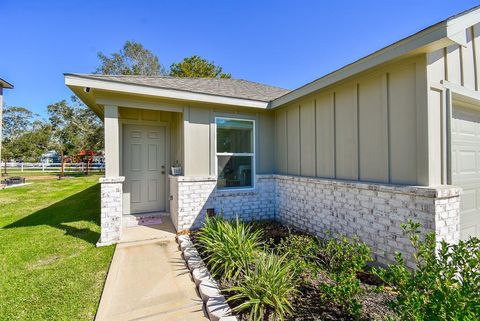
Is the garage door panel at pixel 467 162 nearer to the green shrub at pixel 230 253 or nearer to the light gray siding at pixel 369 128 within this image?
the light gray siding at pixel 369 128

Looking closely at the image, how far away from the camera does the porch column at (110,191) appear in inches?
169

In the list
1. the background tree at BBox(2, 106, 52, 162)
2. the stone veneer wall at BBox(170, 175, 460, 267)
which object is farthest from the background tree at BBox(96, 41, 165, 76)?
the stone veneer wall at BBox(170, 175, 460, 267)

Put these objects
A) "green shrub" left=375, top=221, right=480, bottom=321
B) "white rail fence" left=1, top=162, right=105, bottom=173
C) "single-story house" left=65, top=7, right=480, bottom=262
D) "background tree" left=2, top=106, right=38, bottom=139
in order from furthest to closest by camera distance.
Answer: "background tree" left=2, top=106, right=38, bottom=139
"white rail fence" left=1, top=162, right=105, bottom=173
"single-story house" left=65, top=7, right=480, bottom=262
"green shrub" left=375, top=221, right=480, bottom=321

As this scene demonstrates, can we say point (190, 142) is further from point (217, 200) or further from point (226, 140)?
point (217, 200)

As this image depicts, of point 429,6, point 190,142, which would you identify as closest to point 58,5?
point 190,142

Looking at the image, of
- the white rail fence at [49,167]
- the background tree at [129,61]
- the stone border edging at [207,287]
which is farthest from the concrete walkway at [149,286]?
the white rail fence at [49,167]

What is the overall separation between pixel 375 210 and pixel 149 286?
11.4 ft

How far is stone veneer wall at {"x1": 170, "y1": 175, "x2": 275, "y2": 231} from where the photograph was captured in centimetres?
491

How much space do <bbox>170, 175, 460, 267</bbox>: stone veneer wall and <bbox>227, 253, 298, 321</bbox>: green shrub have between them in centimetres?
121

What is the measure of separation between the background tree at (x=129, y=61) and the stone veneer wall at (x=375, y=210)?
22520 millimetres

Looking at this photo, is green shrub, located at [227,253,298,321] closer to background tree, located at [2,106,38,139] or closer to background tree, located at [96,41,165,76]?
background tree, located at [96,41,165,76]

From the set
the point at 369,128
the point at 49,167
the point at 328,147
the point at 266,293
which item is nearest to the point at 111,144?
the point at 266,293

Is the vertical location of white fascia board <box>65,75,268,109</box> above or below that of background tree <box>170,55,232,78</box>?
below

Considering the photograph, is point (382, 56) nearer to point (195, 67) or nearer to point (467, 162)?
point (467, 162)
